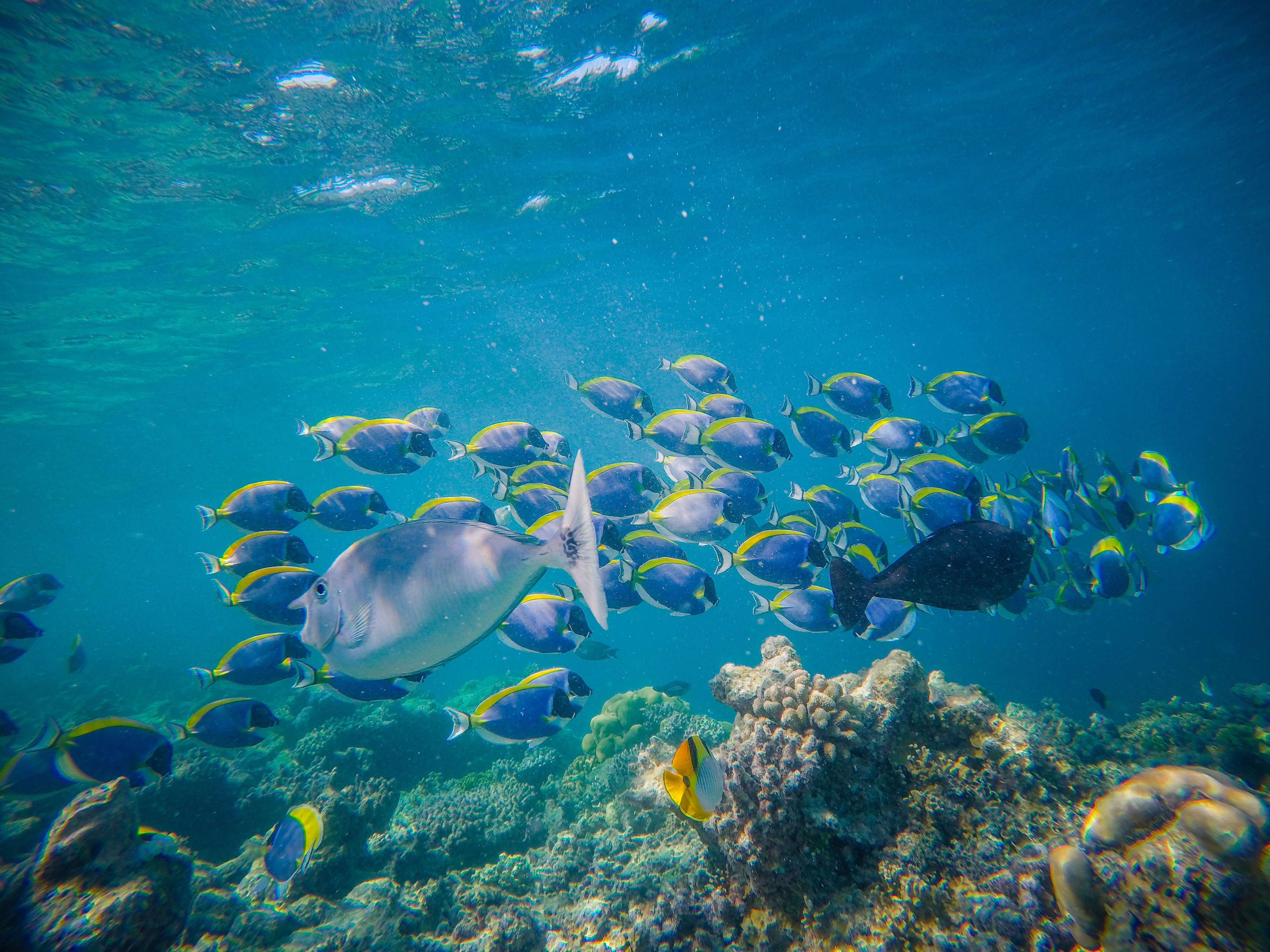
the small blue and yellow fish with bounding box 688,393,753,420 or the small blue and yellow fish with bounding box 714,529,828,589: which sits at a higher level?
the small blue and yellow fish with bounding box 688,393,753,420

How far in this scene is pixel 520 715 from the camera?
Result: 4.17 m

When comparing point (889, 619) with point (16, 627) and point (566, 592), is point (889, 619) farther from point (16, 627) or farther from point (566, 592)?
point (16, 627)

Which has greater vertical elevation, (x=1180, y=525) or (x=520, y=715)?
(x=520, y=715)

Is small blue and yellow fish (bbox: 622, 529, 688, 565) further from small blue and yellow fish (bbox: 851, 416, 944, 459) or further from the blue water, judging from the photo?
the blue water

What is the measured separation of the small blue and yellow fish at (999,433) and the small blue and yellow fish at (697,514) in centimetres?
323

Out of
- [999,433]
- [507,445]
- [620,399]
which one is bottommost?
[999,433]

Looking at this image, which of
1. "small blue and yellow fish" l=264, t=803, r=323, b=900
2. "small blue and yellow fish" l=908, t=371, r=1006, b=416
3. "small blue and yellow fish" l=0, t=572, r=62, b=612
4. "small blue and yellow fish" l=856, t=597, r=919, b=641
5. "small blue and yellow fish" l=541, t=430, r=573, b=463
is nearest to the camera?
"small blue and yellow fish" l=264, t=803, r=323, b=900

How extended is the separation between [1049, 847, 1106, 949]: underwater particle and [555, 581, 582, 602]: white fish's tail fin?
3413 millimetres

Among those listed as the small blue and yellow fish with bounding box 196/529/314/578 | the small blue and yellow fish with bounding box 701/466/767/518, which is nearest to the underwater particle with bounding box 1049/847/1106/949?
the small blue and yellow fish with bounding box 701/466/767/518

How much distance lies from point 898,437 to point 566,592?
4.08 metres

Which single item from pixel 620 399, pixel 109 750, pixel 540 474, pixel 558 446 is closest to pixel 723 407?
pixel 620 399

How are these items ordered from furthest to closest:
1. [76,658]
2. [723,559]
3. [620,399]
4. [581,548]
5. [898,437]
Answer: [76,658], [898,437], [620,399], [723,559], [581,548]

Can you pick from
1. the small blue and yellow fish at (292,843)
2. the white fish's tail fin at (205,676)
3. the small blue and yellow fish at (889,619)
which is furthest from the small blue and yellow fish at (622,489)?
the white fish's tail fin at (205,676)

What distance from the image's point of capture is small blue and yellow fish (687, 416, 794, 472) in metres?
5.05
